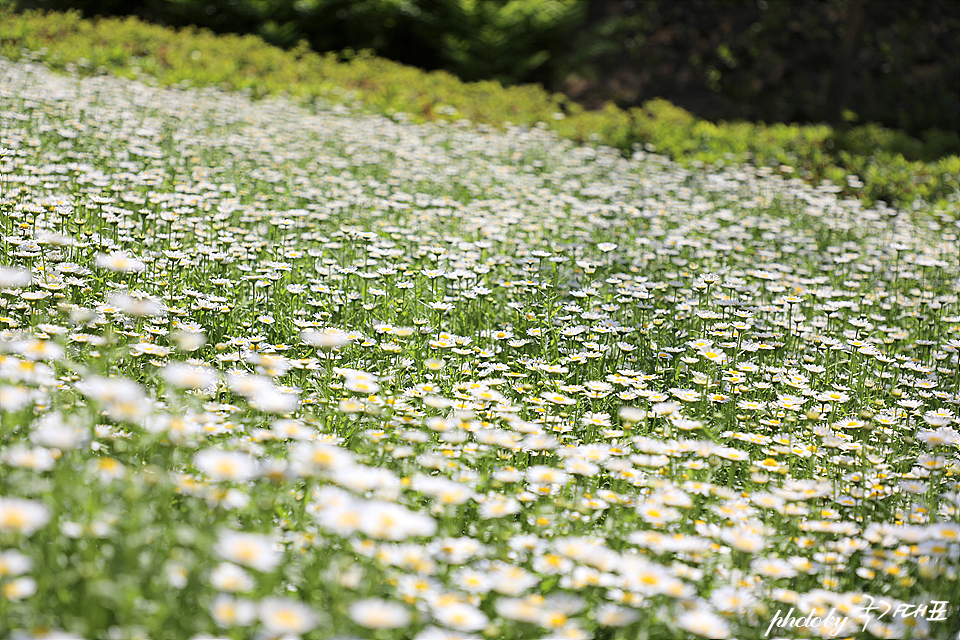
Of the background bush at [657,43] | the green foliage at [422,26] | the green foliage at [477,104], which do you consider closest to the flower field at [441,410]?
the green foliage at [477,104]

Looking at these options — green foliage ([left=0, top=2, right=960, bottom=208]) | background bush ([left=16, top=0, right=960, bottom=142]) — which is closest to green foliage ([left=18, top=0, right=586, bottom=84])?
background bush ([left=16, top=0, right=960, bottom=142])

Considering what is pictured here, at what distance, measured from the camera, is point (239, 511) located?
2225 millimetres

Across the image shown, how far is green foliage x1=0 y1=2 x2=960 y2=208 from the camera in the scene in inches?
388

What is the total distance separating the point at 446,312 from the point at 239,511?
8.39 ft

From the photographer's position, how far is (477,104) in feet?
40.1

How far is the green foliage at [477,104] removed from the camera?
985 centimetres

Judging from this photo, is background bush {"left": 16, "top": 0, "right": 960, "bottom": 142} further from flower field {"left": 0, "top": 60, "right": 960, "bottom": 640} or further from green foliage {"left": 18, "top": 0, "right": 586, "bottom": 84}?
flower field {"left": 0, "top": 60, "right": 960, "bottom": 640}

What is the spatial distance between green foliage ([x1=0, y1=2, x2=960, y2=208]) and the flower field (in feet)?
7.95

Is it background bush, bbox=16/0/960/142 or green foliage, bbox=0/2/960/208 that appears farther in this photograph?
background bush, bbox=16/0/960/142

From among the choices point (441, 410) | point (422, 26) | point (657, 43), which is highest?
point (657, 43)

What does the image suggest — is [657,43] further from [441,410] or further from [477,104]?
[441,410]

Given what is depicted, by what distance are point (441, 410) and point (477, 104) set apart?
943cm

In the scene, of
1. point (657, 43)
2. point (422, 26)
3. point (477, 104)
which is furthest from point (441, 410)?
point (657, 43)

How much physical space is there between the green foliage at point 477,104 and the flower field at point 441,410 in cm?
242
